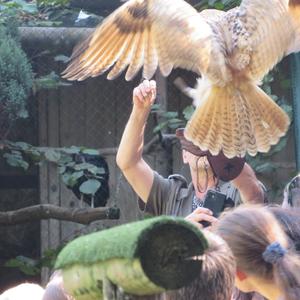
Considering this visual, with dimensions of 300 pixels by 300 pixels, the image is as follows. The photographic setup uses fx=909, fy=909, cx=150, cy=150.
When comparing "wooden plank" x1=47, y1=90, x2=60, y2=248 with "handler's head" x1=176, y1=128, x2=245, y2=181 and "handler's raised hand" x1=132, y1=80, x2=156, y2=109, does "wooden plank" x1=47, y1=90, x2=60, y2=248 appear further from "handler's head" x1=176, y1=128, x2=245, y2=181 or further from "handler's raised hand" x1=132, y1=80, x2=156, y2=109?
"handler's raised hand" x1=132, y1=80, x2=156, y2=109

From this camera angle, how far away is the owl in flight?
Answer: 315 cm

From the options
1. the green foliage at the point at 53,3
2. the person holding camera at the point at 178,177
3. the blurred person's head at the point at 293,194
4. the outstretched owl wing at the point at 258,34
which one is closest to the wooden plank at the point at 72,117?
the green foliage at the point at 53,3

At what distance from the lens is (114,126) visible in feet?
17.3

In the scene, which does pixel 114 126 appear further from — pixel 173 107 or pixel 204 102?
pixel 204 102

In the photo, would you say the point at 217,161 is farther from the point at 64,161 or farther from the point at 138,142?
the point at 64,161

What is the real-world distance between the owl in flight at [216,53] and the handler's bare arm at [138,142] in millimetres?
236

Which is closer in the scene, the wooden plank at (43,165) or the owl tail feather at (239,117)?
the owl tail feather at (239,117)

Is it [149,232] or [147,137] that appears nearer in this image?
[149,232]

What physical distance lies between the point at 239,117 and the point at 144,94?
588mm

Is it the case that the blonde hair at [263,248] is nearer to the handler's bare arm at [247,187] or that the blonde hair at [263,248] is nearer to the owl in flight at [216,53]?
the handler's bare arm at [247,187]

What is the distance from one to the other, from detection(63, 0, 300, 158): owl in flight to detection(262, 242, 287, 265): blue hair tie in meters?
1.32

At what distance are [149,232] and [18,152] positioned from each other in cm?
384

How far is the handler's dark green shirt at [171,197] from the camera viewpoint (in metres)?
2.94

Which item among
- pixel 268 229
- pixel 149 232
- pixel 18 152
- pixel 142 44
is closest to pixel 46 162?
pixel 18 152
